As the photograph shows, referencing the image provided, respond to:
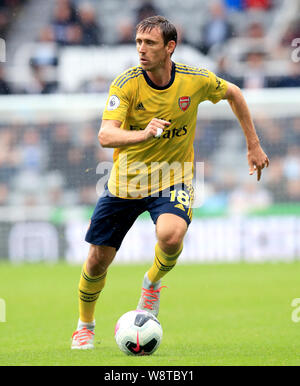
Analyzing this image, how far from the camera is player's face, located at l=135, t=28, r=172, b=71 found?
19.6 feet

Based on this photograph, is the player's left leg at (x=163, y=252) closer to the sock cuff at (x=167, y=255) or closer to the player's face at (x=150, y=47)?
the sock cuff at (x=167, y=255)

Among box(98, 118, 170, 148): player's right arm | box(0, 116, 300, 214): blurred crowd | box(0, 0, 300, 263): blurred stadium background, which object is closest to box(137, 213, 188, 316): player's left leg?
box(98, 118, 170, 148): player's right arm

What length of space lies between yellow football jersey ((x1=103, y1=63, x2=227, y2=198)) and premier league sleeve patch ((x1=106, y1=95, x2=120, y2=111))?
0.17 meters

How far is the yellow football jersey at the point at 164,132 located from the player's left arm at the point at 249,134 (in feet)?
0.58

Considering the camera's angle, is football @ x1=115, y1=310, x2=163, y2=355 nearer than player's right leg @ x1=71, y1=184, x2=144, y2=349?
Yes

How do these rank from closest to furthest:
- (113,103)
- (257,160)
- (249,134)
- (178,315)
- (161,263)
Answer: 1. (113,103)
2. (161,263)
3. (257,160)
4. (249,134)
5. (178,315)

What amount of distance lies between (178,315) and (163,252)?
2502mm

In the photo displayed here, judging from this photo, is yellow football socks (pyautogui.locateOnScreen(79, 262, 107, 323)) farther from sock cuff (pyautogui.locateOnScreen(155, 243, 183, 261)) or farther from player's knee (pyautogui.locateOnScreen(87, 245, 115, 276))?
sock cuff (pyautogui.locateOnScreen(155, 243, 183, 261))

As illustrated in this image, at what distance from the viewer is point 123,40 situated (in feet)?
52.5

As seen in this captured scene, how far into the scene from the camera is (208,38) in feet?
52.7

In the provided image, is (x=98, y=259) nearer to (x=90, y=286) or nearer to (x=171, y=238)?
(x=90, y=286)

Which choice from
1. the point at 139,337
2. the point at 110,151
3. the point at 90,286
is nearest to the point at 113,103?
the point at 90,286

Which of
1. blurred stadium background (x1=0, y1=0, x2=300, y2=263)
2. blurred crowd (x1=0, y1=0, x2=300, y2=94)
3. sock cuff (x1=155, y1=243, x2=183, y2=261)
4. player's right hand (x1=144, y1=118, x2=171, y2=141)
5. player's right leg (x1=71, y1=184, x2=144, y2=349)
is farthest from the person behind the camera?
blurred crowd (x1=0, y1=0, x2=300, y2=94)

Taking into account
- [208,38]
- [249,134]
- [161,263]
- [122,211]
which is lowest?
[161,263]
